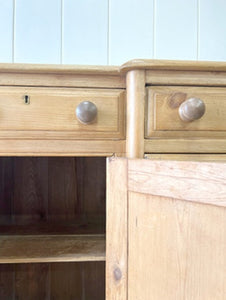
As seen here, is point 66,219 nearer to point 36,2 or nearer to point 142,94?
point 142,94

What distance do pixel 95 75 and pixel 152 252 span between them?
37cm

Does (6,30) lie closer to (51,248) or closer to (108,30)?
(108,30)

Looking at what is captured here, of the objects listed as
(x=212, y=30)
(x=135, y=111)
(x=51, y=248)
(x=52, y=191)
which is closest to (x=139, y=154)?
(x=135, y=111)

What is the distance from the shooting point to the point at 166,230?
37 centimetres

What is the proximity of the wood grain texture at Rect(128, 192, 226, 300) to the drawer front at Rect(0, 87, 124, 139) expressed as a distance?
169 mm

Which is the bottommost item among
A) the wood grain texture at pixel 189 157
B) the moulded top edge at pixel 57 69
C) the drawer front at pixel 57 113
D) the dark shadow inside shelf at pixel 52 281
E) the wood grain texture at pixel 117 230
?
the dark shadow inside shelf at pixel 52 281

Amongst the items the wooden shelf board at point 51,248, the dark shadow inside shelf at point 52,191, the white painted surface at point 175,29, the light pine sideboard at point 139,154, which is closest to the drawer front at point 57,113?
the light pine sideboard at point 139,154

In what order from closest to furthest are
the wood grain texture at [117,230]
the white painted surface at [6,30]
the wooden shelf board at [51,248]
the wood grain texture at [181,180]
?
the wood grain texture at [181,180] → the wood grain texture at [117,230] → the wooden shelf board at [51,248] → the white painted surface at [6,30]

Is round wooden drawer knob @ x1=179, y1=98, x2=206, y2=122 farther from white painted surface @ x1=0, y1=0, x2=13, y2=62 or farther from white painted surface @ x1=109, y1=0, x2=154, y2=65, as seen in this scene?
white painted surface @ x1=0, y1=0, x2=13, y2=62

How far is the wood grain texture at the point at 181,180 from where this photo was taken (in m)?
A: 0.31

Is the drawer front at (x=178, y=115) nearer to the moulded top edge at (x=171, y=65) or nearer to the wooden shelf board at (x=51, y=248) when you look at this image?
the moulded top edge at (x=171, y=65)

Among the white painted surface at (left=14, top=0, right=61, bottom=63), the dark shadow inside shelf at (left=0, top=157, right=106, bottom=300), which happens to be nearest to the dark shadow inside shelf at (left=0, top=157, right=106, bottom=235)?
the dark shadow inside shelf at (left=0, top=157, right=106, bottom=300)

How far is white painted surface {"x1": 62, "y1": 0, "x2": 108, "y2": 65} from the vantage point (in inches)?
35.6

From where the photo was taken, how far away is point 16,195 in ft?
2.97
